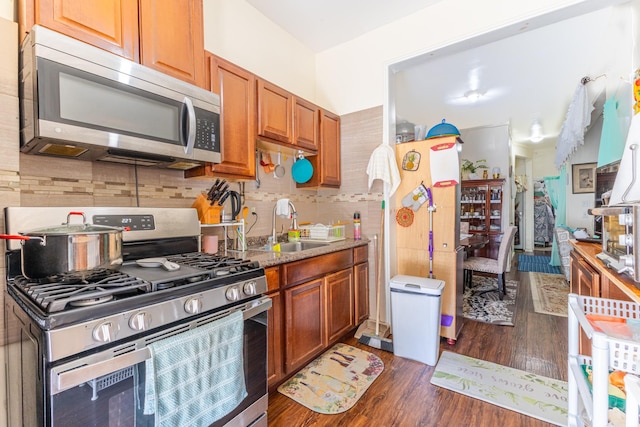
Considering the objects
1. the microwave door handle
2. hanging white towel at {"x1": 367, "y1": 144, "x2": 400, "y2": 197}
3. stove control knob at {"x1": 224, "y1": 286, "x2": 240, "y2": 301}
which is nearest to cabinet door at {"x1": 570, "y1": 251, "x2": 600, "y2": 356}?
hanging white towel at {"x1": 367, "y1": 144, "x2": 400, "y2": 197}

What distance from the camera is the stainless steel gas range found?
0.79 metres

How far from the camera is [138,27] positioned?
4.66 ft

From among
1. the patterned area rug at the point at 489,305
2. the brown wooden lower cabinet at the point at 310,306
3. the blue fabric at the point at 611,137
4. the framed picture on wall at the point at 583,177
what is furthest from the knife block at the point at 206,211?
the framed picture on wall at the point at 583,177

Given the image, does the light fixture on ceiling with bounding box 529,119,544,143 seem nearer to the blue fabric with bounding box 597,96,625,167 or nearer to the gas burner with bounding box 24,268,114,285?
the blue fabric with bounding box 597,96,625,167

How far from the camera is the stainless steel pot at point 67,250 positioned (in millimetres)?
999

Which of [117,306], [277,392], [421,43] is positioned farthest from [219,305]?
[421,43]

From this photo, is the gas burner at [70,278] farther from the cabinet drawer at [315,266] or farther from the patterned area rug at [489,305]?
the patterned area rug at [489,305]

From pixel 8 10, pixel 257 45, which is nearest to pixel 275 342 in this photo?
pixel 8 10

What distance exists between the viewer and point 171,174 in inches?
73.8

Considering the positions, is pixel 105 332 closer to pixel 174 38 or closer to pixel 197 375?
pixel 197 375

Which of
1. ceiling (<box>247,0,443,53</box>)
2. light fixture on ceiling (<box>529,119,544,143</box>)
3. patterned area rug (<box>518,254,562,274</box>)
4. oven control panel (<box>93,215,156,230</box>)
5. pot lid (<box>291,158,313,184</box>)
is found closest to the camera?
oven control panel (<box>93,215,156,230</box>)

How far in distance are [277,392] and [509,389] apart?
5.00 ft

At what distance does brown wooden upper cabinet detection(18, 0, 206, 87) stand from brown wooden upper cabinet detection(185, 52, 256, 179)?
0.15 m

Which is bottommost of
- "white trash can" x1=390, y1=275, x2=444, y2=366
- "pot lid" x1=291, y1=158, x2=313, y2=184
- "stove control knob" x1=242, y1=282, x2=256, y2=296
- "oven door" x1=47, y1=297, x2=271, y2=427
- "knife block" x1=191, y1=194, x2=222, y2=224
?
"white trash can" x1=390, y1=275, x2=444, y2=366
